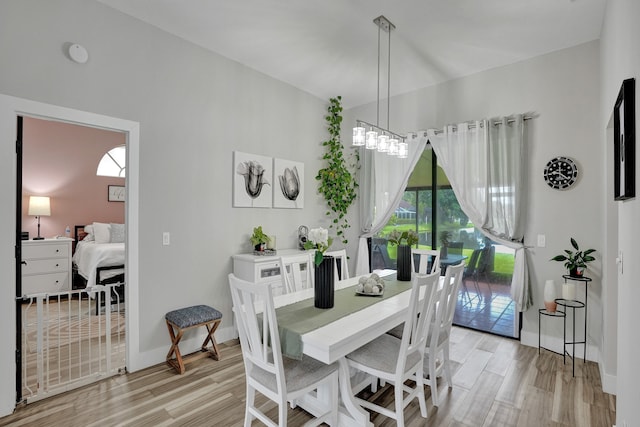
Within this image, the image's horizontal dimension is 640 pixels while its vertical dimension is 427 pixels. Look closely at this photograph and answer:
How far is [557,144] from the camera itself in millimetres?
3221

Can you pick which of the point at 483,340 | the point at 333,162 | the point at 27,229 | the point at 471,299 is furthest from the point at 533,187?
the point at 27,229

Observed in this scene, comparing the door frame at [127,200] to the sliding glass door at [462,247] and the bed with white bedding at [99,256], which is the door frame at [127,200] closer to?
the bed with white bedding at [99,256]

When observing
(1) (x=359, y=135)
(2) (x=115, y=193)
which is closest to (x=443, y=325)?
(1) (x=359, y=135)

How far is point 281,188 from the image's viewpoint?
13.3 feet

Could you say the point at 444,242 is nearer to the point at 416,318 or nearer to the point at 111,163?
the point at 416,318

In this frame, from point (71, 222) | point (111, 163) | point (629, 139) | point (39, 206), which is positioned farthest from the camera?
point (111, 163)

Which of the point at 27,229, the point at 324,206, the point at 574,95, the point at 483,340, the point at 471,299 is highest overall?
the point at 574,95

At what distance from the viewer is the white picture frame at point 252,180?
11.7ft

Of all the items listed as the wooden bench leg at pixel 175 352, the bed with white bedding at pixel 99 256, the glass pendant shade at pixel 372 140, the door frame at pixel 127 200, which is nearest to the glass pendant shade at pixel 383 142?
the glass pendant shade at pixel 372 140

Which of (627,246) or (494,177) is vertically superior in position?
(494,177)

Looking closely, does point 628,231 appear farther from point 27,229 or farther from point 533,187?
point 27,229

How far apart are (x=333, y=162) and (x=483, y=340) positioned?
2922 millimetres

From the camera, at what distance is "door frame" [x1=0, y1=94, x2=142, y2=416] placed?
2.18 metres

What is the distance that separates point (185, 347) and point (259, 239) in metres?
1.28
